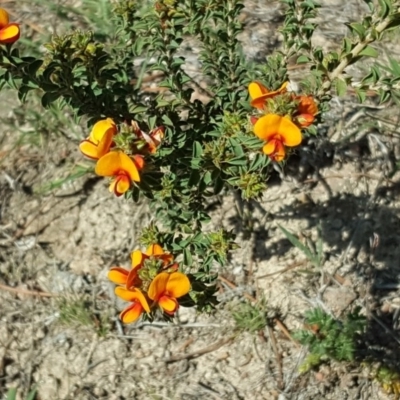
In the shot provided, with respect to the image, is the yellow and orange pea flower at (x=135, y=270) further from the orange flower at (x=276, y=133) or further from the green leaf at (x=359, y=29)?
the green leaf at (x=359, y=29)

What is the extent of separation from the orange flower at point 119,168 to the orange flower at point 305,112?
39cm

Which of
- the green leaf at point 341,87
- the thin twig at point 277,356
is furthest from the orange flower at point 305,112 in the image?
the thin twig at point 277,356

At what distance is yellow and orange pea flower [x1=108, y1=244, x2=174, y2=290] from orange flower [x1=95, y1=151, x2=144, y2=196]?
199mm

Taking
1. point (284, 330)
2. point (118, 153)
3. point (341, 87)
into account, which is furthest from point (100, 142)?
point (284, 330)

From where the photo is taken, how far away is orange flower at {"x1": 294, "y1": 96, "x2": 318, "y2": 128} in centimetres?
165

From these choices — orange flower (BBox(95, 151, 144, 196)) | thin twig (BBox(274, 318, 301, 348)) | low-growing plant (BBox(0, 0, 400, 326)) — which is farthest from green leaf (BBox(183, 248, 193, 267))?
thin twig (BBox(274, 318, 301, 348))

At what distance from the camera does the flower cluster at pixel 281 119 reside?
1603 mm

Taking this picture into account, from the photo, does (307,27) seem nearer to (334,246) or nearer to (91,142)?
(91,142)

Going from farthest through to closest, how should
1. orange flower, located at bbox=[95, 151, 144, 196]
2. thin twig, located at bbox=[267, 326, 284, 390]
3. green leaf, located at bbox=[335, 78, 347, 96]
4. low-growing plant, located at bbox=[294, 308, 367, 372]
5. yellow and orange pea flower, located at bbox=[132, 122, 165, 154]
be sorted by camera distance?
1. thin twig, located at bbox=[267, 326, 284, 390]
2. low-growing plant, located at bbox=[294, 308, 367, 372]
3. green leaf, located at bbox=[335, 78, 347, 96]
4. yellow and orange pea flower, located at bbox=[132, 122, 165, 154]
5. orange flower, located at bbox=[95, 151, 144, 196]

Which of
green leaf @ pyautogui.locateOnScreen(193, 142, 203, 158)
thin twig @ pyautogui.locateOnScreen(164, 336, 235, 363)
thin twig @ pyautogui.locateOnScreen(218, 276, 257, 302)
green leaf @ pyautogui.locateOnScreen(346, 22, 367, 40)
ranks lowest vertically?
thin twig @ pyautogui.locateOnScreen(164, 336, 235, 363)

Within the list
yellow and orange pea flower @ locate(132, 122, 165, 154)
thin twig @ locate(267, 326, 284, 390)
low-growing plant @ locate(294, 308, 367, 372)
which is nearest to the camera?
yellow and orange pea flower @ locate(132, 122, 165, 154)

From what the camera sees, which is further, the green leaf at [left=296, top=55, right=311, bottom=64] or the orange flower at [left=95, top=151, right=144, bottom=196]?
the green leaf at [left=296, top=55, right=311, bottom=64]

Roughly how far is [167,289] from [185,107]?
825 millimetres

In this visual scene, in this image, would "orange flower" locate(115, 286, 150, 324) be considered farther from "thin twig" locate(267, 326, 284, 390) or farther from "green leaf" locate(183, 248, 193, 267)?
"thin twig" locate(267, 326, 284, 390)
